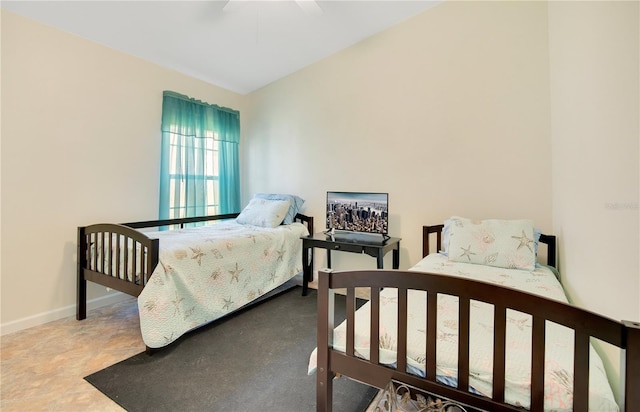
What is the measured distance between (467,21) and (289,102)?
1973mm

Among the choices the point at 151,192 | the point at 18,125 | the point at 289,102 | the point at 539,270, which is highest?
the point at 289,102

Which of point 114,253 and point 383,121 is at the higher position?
point 383,121

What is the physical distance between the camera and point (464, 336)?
37.6 inches

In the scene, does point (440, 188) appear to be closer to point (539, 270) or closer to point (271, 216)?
point (539, 270)

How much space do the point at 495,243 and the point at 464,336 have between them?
1.36 meters

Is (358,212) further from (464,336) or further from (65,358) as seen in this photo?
(65,358)

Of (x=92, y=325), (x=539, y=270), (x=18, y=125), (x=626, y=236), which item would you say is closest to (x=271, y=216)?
(x=92, y=325)

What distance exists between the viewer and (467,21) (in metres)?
2.52

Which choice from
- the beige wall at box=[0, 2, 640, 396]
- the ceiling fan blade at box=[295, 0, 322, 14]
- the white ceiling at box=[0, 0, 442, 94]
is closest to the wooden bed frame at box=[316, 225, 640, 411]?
the beige wall at box=[0, 2, 640, 396]

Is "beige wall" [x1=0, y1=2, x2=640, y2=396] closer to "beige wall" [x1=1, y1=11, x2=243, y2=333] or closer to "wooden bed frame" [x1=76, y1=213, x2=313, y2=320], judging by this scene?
"beige wall" [x1=1, y1=11, x2=243, y2=333]

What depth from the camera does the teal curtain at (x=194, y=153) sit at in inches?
122

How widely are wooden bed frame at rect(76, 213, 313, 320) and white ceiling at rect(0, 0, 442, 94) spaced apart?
1.62 metres

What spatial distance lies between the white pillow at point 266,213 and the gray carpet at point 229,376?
3.61 feet

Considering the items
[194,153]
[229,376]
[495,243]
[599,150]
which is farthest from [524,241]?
[194,153]
